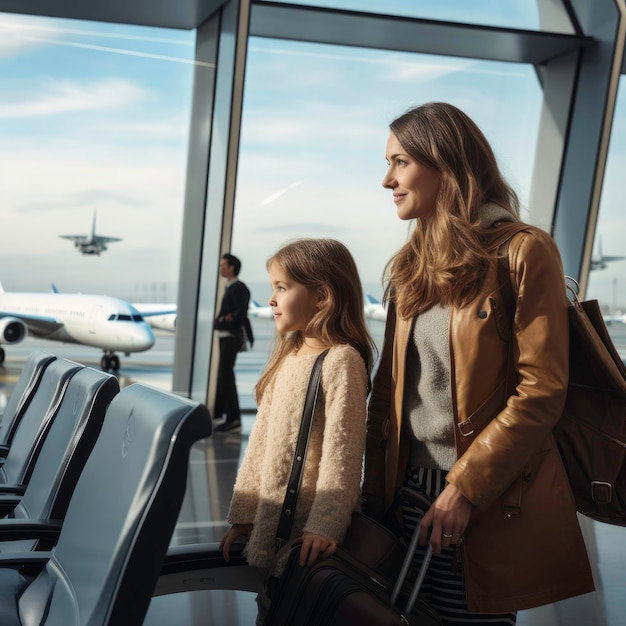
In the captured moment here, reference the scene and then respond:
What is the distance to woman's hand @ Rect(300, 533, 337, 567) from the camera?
1.51 m

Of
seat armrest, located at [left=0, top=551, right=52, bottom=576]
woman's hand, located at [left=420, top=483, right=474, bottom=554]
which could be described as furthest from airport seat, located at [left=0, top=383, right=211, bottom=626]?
woman's hand, located at [left=420, top=483, right=474, bottom=554]

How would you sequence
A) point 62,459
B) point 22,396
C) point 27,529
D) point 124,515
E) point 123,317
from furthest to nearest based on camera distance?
point 123,317 → point 22,396 → point 62,459 → point 27,529 → point 124,515

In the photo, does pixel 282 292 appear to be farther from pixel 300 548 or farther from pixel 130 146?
pixel 130 146

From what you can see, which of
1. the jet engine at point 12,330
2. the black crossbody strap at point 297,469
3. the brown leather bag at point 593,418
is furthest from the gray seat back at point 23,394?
the jet engine at point 12,330

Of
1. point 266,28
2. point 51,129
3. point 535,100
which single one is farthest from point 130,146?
point 535,100

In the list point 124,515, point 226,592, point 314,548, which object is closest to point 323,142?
point 226,592

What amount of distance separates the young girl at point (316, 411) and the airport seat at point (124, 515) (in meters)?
0.39

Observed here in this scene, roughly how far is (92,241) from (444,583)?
6.17 m

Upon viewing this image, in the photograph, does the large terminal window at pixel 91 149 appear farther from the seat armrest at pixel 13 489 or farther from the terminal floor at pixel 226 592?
the seat armrest at pixel 13 489

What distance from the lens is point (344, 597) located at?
54.4 inches

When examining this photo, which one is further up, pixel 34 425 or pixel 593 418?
pixel 593 418

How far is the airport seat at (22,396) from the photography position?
9.31ft

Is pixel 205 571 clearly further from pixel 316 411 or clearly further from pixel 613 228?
pixel 613 228

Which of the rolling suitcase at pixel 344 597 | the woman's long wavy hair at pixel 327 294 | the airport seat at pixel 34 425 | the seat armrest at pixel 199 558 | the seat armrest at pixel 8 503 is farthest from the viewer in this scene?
the airport seat at pixel 34 425
